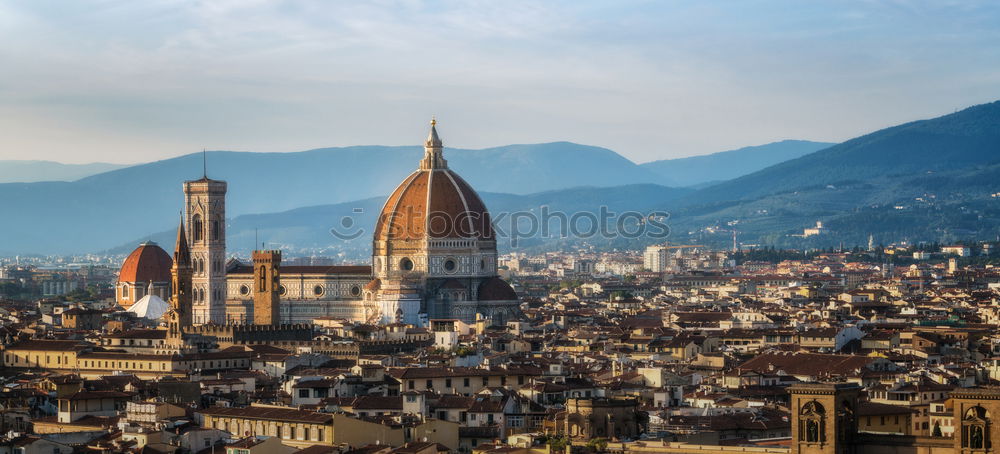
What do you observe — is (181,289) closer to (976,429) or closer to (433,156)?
(433,156)

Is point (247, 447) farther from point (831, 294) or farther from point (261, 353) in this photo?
point (831, 294)

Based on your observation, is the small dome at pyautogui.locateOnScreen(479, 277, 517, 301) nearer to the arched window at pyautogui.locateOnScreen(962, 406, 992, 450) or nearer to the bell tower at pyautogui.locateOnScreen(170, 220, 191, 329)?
the bell tower at pyautogui.locateOnScreen(170, 220, 191, 329)

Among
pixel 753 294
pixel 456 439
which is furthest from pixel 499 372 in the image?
pixel 753 294

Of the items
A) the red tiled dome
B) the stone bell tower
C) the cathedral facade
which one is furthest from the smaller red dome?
the stone bell tower

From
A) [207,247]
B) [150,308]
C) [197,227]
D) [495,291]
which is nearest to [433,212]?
[495,291]

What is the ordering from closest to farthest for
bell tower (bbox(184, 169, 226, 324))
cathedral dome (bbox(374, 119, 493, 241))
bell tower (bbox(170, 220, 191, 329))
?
1. bell tower (bbox(170, 220, 191, 329))
2. bell tower (bbox(184, 169, 226, 324))
3. cathedral dome (bbox(374, 119, 493, 241))

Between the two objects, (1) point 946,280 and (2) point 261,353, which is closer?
(2) point 261,353
